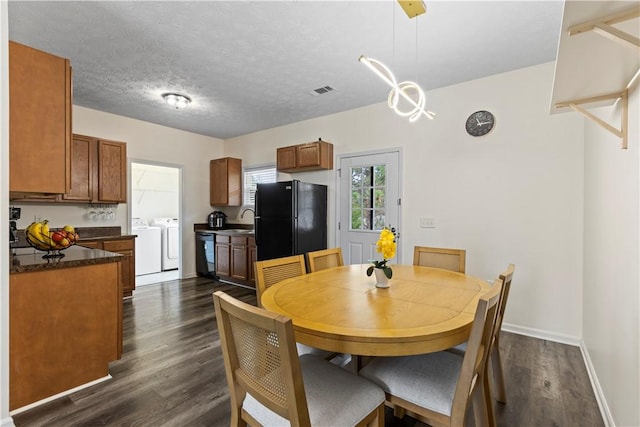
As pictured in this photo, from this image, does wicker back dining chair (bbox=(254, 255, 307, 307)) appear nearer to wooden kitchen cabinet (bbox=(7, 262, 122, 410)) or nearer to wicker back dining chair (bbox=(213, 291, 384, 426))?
wicker back dining chair (bbox=(213, 291, 384, 426))

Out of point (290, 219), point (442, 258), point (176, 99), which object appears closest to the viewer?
point (442, 258)

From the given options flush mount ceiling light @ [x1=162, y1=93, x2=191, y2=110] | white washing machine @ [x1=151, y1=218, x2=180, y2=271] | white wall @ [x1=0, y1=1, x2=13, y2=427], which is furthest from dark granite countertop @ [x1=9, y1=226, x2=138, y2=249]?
white wall @ [x1=0, y1=1, x2=13, y2=427]

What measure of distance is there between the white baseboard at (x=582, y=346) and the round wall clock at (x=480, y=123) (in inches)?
79.1

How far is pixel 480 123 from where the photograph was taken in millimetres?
3154

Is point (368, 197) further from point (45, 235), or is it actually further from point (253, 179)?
point (45, 235)

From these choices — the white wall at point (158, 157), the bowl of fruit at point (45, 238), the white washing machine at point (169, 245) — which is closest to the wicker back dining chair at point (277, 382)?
the bowl of fruit at point (45, 238)

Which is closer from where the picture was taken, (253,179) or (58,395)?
(58,395)

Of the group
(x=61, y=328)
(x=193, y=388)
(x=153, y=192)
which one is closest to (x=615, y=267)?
(x=193, y=388)

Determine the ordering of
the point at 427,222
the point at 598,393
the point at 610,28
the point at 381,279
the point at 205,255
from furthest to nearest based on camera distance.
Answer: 1. the point at 205,255
2. the point at 427,222
3. the point at 598,393
4. the point at 381,279
5. the point at 610,28

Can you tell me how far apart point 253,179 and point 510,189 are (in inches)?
160

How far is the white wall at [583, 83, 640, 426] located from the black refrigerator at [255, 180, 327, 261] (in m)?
2.89

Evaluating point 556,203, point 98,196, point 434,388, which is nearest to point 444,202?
point 556,203

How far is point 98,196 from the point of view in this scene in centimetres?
400

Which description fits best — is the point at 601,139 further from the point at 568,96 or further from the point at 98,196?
the point at 98,196
